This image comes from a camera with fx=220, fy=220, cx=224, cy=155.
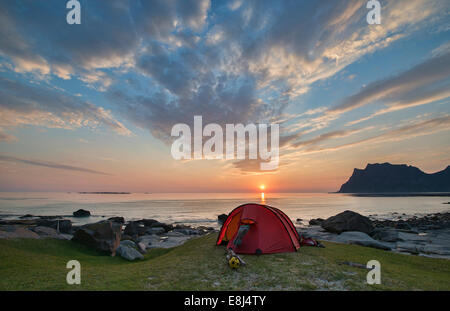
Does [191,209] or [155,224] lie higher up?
[155,224]

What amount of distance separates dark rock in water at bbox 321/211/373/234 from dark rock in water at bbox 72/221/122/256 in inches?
1010

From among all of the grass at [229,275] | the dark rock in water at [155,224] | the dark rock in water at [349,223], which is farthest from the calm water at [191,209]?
the grass at [229,275]

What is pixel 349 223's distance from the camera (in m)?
27.5

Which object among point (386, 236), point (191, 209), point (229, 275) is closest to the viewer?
point (229, 275)

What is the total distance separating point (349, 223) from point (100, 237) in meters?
27.3

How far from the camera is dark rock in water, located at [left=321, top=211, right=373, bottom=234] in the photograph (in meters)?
26.7


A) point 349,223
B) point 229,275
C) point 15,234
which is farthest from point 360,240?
point 15,234

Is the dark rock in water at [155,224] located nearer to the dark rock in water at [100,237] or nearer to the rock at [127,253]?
the dark rock in water at [100,237]

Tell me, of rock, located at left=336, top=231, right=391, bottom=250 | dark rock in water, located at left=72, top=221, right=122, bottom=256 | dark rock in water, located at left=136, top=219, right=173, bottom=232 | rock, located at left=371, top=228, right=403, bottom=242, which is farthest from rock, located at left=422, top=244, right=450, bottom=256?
dark rock in water, located at left=136, top=219, right=173, bottom=232

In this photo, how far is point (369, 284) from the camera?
7.41 metres

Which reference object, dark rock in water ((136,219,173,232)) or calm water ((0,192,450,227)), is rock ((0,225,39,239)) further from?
calm water ((0,192,450,227))

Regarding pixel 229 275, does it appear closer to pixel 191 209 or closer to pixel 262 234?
pixel 262 234
